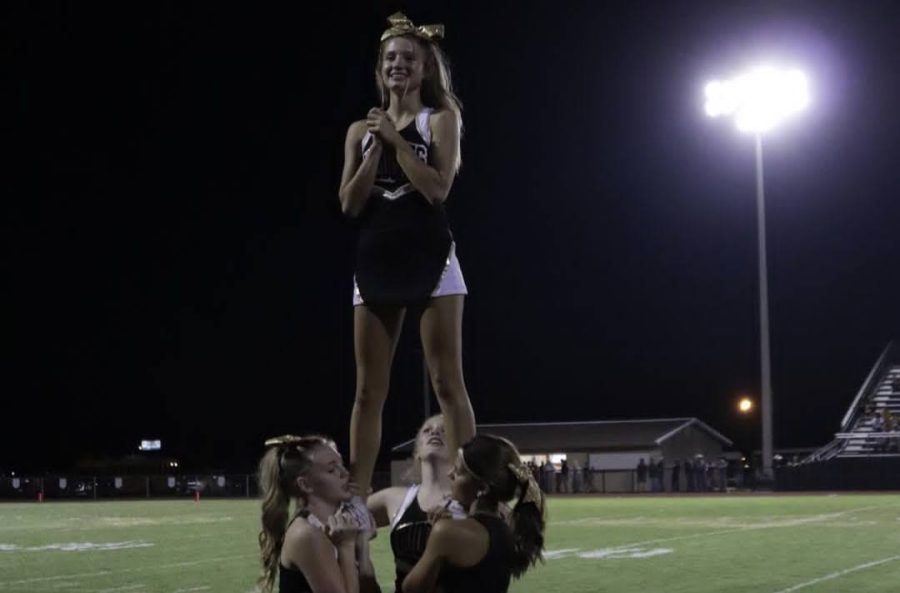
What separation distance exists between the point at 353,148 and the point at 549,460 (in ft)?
136

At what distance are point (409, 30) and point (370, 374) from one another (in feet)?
3.63

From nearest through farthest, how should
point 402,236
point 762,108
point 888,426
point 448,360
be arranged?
point 402,236
point 448,360
point 762,108
point 888,426

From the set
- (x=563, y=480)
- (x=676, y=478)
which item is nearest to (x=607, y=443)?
(x=563, y=480)

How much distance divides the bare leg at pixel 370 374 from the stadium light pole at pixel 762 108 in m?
27.7

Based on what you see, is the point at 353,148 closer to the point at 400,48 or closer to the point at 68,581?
the point at 400,48

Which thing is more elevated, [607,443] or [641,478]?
[607,443]

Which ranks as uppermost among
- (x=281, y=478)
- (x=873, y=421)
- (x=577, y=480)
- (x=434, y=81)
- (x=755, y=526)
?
(x=434, y=81)

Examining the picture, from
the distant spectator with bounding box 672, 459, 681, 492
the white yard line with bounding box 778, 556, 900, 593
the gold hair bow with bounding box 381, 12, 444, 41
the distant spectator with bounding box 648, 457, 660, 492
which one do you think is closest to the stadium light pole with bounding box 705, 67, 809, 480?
the distant spectator with bounding box 672, 459, 681, 492

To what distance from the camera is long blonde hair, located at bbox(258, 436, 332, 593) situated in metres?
4.27

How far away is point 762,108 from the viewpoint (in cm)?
3247

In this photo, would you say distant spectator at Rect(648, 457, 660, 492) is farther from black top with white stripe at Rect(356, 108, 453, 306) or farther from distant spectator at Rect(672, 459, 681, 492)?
black top with white stripe at Rect(356, 108, 453, 306)

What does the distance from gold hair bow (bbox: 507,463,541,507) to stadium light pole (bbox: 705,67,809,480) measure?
90.7 feet

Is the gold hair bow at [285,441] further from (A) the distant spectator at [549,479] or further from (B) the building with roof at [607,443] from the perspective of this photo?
(B) the building with roof at [607,443]

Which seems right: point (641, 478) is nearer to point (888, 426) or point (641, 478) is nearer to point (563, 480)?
point (563, 480)
